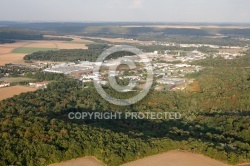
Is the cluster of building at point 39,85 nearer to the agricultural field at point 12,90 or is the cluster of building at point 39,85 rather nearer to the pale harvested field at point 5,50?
the agricultural field at point 12,90

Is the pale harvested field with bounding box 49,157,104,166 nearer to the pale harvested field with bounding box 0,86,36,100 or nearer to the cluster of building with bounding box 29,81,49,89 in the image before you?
the pale harvested field with bounding box 0,86,36,100

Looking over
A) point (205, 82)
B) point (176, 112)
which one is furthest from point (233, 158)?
point (205, 82)

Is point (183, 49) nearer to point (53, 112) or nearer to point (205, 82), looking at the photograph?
point (205, 82)

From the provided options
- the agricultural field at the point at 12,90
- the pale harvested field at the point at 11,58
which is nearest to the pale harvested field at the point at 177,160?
the agricultural field at the point at 12,90

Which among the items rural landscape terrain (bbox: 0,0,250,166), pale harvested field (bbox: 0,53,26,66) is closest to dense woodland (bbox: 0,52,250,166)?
rural landscape terrain (bbox: 0,0,250,166)

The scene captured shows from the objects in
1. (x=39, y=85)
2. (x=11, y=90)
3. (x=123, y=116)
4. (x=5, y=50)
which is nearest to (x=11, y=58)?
(x=5, y=50)
